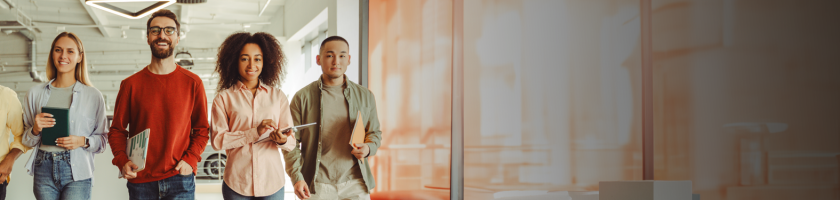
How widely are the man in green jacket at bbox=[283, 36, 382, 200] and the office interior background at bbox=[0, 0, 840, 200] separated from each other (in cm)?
71

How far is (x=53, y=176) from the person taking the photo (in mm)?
2371

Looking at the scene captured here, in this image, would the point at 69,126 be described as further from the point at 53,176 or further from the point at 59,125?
the point at 53,176

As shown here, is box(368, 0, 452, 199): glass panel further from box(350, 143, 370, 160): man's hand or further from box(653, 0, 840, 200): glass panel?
box(653, 0, 840, 200): glass panel

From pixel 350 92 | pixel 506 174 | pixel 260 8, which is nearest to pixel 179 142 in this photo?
pixel 350 92

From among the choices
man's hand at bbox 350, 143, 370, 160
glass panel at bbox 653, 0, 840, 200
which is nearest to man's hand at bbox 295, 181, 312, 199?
man's hand at bbox 350, 143, 370, 160

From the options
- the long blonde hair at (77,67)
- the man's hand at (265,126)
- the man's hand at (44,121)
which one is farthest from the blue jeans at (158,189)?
the long blonde hair at (77,67)

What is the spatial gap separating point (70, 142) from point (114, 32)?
498 inches

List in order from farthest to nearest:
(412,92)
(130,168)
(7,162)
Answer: (412,92)
(7,162)
(130,168)

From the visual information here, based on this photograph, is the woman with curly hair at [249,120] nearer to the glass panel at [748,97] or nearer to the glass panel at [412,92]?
the glass panel at [412,92]

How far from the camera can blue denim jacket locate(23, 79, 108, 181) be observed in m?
2.40

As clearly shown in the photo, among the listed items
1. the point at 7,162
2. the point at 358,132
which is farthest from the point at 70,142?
the point at 358,132

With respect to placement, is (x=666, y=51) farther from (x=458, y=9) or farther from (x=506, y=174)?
(x=458, y=9)

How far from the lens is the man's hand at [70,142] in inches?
92.7

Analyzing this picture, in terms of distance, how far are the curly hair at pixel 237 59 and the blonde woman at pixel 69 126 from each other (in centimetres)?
68
